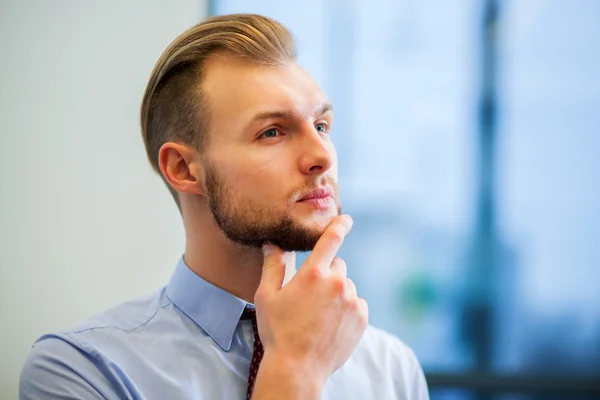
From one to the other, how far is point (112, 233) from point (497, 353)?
6.29 feet

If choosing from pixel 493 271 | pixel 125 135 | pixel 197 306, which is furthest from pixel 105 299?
pixel 493 271

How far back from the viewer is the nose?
1.17 metres

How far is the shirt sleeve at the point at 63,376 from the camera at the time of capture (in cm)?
102

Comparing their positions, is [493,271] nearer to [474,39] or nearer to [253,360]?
[474,39]

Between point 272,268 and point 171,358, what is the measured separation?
0.29m

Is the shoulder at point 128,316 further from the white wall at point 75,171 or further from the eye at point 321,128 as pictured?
→ the white wall at point 75,171

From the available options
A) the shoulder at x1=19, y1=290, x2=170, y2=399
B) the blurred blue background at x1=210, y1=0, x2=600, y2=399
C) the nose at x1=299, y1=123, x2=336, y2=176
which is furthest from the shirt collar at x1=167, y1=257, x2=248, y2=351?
the blurred blue background at x1=210, y1=0, x2=600, y2=399

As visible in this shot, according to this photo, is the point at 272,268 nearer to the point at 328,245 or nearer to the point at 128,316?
the point at 328,245

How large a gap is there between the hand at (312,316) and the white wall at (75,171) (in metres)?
1.21

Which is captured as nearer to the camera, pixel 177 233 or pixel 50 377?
pixel 50 377

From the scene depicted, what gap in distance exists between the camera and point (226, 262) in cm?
125

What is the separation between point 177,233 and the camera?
88.0 inches

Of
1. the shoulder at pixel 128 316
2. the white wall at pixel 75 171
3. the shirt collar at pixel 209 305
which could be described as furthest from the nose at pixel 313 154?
the white wall at pixel 75 171

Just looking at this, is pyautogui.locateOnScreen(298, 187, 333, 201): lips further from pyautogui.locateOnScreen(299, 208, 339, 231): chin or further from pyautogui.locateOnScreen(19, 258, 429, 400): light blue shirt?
pyautogui.locateOnScreen(19, 258, 429, 400): light blue shirt
